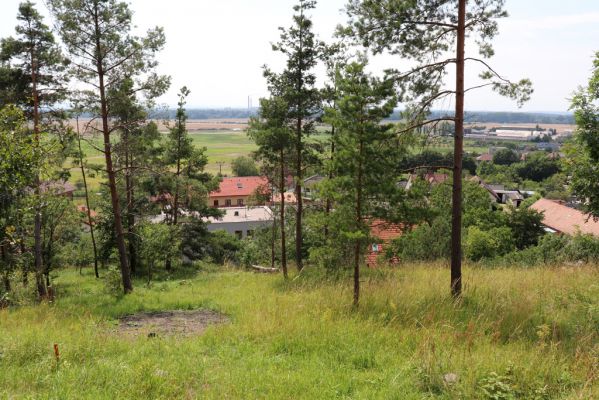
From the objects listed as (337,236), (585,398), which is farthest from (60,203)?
(585,398)

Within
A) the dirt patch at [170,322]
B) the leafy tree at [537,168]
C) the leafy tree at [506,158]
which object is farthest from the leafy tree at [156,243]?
the leafy tree at [506,158]

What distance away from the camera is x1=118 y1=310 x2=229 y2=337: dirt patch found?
8.67 meters

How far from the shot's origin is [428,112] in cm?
969

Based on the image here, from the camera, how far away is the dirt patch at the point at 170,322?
8670mm

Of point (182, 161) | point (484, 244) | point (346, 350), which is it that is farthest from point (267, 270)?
point (346, 350)

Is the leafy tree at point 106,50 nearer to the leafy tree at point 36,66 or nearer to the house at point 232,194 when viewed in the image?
the leafy tree at point 36,66

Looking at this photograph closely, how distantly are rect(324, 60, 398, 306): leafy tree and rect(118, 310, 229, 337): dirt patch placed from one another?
3371mm

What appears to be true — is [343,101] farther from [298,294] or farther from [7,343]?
[7,343]

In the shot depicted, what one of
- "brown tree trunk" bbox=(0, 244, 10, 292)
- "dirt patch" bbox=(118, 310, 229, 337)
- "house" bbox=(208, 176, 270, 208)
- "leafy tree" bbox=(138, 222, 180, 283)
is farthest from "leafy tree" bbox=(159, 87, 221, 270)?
"house" bbox=(208, 176, 270, 208)

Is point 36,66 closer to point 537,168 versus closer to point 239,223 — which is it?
point 239,223

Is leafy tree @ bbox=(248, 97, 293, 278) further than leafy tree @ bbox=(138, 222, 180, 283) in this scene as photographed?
No

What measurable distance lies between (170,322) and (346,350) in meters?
4.96

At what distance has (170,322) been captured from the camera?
10102 millimetres

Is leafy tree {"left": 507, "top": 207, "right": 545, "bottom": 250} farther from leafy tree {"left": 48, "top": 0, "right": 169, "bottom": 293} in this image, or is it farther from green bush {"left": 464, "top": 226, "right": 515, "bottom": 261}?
leafy tree {"left": 48, "top": 0, "right": 169, "bottom": 293}
